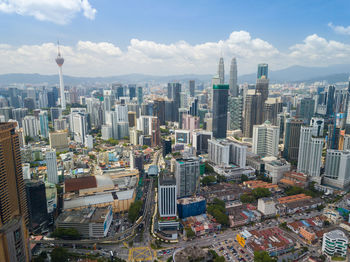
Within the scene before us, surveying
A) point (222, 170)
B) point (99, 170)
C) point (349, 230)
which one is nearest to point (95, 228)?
point (99, 170)

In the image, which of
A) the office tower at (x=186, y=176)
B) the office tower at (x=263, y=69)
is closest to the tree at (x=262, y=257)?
the office tower at (x=186, y=176)

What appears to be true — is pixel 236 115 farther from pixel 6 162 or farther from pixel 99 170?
pixel 6 162

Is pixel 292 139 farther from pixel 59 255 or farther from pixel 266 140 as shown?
pixel 59 255

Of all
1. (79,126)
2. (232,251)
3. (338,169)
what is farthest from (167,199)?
(79,126)

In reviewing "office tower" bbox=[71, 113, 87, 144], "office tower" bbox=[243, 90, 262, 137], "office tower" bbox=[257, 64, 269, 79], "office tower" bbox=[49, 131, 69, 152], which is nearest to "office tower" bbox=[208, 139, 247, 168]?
"office tower" bbox=[243, 90, 262, 137]

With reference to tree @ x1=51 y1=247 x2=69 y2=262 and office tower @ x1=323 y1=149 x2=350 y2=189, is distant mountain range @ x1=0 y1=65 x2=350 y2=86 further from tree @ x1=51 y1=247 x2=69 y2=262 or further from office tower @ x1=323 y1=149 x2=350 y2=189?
tree @ x1=51 y1=247 x2=69 y2=262

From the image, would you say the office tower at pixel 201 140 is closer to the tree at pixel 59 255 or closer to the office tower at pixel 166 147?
the office tower at pixel 166 147

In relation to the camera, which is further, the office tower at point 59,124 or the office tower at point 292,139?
the office tower at point 59,124
